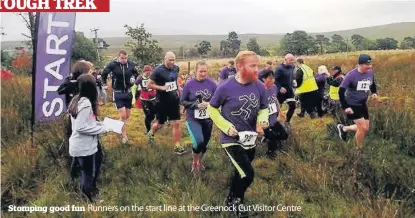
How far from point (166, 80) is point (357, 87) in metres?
2.65

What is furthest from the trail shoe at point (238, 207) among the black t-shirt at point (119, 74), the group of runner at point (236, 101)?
the black t-shirt at point (119, 74)

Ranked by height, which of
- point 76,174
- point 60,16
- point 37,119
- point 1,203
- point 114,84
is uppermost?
point 60,16

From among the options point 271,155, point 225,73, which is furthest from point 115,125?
point 225,73

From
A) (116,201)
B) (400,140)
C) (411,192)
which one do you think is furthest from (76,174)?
(400,140)

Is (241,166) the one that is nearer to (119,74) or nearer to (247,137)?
(247,137)

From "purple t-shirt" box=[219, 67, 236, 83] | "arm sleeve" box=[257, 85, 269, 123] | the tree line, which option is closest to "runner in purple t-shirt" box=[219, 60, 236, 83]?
"purple t-shirt" box=[219, 67, 236, 83]

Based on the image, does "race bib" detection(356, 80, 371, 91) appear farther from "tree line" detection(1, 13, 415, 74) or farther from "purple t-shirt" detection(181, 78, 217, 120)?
"tree line" detection(1, 13, 415, 74)

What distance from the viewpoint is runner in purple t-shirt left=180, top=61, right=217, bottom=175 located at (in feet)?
17.0

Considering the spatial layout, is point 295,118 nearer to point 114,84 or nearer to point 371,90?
point 371,90

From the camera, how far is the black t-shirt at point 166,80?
20.0 feet

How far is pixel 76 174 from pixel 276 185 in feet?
7.65

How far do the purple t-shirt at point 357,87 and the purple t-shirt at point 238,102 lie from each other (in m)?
2.31

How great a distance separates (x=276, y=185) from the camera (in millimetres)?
5082

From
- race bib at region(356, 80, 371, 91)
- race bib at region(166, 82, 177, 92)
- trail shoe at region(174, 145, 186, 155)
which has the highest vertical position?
race bib at region(356, 80, 371, 91)
